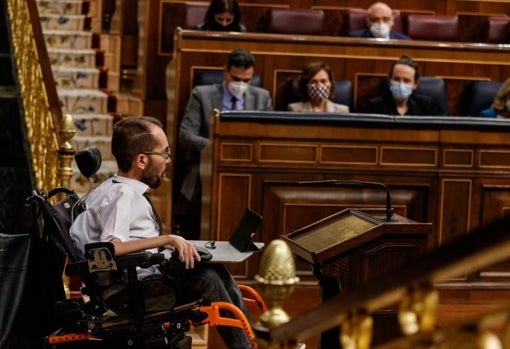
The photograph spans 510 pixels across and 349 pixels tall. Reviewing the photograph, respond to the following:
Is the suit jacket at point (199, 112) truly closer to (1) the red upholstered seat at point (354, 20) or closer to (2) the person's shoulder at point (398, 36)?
(2) the person's shoulder at point (398, 36)

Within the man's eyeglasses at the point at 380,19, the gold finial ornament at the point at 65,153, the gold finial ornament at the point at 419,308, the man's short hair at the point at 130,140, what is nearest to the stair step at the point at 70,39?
the man's eyeglasses at the point at 380,19

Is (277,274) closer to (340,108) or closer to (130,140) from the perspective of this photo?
(130,140)

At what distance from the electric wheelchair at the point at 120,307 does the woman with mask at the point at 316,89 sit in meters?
2.74

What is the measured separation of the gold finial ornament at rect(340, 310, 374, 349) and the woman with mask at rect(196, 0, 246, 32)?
5.28 meters

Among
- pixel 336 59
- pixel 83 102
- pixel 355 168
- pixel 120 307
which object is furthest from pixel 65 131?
pixel 83 102

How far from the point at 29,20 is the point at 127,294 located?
368 centimetres

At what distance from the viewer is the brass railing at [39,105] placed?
5301 millimetres

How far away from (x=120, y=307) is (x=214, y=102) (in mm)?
2832

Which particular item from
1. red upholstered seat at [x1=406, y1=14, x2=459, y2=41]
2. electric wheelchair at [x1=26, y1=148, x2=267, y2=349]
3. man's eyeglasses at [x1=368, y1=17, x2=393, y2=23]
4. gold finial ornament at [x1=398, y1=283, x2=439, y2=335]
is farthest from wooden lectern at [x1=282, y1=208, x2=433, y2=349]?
red upholstered seat at [x1=406, y1=14, x2=459, y2=41]

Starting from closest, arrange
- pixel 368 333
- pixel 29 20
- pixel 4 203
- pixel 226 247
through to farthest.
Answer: pixel 368 333, pixel 226 247, pixel 4 203, pixel 29 20

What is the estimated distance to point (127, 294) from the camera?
3678mm

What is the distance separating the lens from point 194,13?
7.73 meters

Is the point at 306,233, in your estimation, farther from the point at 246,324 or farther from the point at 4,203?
the point at 4,203

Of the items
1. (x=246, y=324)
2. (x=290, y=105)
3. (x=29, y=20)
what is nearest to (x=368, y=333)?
(x=246, y=324)
